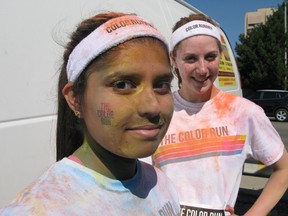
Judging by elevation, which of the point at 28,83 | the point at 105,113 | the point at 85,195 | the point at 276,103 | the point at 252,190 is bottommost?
the point at 276,103

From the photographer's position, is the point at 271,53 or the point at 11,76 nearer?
the point at 11,76

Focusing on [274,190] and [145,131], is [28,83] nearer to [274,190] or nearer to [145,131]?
[145,131]

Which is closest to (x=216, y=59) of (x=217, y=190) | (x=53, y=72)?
(x=217, y=190)

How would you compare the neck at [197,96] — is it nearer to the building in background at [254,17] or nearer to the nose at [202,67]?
the nose at [202,67]

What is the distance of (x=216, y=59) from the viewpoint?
1975 mm

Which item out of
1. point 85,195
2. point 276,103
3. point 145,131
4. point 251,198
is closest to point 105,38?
point 145,131

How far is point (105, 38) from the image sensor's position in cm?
112

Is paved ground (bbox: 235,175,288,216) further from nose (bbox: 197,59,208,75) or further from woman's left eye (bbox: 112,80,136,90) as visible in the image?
woman's left eye (bbox: 112,80,136,90)

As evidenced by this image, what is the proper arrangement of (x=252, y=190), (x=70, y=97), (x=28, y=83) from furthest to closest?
(x=252, y=190)
(x=28, y=83)
(x=70, y=97)

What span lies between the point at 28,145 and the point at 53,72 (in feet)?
1.37

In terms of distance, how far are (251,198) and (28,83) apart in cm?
467

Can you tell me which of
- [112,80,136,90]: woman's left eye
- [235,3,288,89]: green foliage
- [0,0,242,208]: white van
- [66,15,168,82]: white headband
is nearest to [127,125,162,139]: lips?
[112,80,136,90]: woman's left eye

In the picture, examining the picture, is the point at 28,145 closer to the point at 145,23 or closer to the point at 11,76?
the point at 11,76

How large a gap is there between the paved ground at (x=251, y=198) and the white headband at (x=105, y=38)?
14.4 feet
